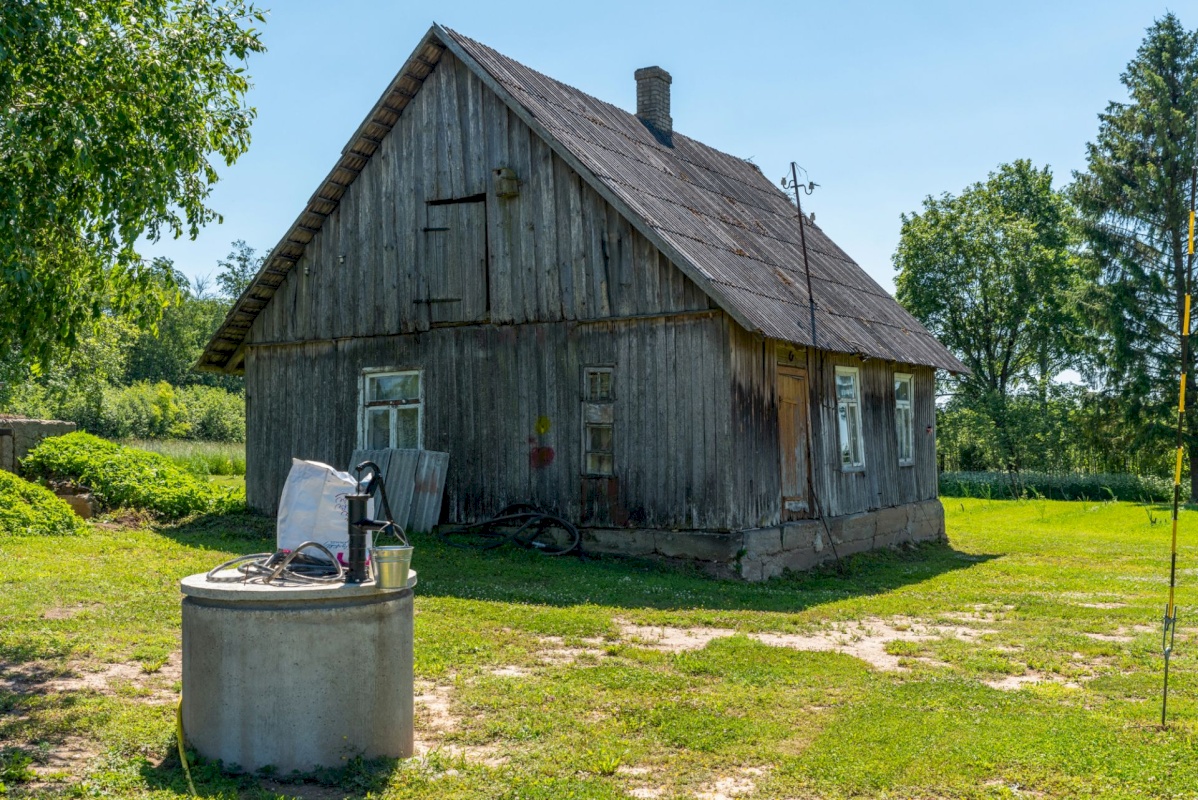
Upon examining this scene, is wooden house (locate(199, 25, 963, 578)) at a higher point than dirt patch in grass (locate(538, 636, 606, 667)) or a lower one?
higher

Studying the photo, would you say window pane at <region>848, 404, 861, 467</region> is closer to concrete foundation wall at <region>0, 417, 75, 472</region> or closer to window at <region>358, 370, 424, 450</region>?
window at <region>358, 370, 424, 450</region>

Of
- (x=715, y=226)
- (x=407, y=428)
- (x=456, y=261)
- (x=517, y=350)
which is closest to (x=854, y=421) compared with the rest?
(x=715, y=226)

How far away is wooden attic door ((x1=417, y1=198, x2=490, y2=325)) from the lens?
632 inches

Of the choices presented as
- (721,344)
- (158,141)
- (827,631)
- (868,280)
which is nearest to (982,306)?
(868,280)

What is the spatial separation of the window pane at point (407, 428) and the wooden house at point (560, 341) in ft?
0.09

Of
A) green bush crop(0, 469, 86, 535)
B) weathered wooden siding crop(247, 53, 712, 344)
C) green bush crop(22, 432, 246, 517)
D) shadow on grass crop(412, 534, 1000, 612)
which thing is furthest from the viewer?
green bush crop(22, 432, 246, 517)

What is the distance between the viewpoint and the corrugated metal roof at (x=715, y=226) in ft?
47.8

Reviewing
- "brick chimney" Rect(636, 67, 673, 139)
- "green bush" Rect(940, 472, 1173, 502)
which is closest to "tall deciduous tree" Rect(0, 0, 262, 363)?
"brick chimney" Rect(636, 67, 673, 139)

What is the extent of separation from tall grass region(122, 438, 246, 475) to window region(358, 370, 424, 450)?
911 centimetres

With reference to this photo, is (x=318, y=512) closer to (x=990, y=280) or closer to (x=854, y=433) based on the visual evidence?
(x=854, y=433)

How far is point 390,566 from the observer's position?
20.8ft

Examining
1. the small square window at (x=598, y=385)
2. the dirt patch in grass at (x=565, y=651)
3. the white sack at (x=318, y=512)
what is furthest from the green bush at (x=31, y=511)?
the white sack at (x=318, y=512)

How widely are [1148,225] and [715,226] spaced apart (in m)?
23.6

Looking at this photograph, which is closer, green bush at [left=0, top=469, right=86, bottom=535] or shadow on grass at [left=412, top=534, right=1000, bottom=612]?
shadow on grass at [left=412, top=534, right=1000, bottom=612]
